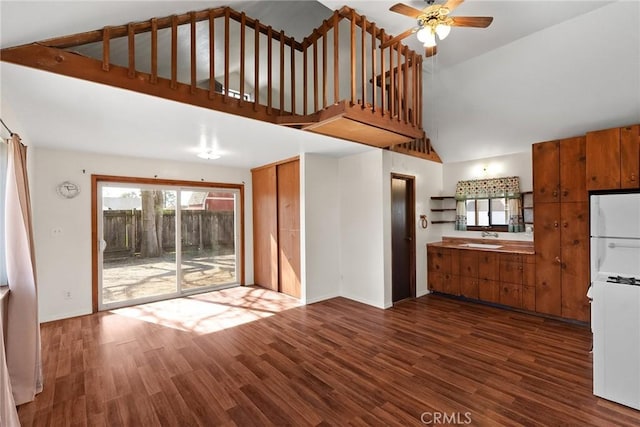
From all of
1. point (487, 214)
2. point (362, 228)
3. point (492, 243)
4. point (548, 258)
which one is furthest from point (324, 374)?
point (487, 214)

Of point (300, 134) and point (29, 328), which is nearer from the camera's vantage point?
point (29, 328)

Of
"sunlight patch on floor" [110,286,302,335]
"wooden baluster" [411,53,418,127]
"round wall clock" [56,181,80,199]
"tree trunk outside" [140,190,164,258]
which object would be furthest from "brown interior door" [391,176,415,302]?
"round wall clock" [56,181,80,199]

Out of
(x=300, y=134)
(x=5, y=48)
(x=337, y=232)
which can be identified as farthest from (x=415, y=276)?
(x=5, y=48)

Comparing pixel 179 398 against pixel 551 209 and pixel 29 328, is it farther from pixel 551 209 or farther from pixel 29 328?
pixel 551 209

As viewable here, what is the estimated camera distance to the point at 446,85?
4051mm

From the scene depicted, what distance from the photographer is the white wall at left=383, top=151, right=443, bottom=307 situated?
440 centimetres

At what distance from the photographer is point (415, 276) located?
16.2 feet

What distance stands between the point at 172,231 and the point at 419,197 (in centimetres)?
446

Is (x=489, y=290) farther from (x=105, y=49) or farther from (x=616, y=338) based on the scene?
(x=105, y=49)

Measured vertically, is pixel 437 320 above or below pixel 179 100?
below

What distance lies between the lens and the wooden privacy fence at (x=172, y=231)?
461 centimetres

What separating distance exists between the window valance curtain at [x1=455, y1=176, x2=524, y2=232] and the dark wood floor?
1569 mm

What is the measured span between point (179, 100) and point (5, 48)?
1.03m


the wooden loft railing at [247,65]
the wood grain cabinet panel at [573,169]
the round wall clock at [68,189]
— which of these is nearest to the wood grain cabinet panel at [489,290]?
the wood grain cabinet panel at [573,169]
